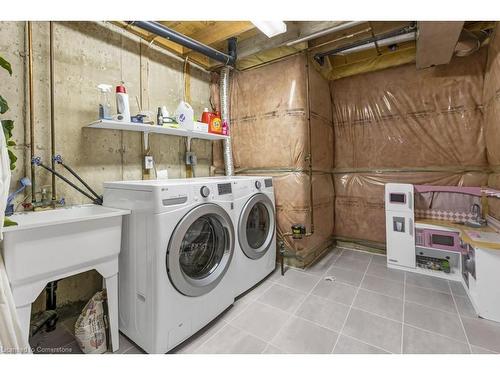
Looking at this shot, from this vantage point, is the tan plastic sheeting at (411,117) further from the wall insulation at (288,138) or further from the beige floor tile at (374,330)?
the beige floor tile at (374,330)

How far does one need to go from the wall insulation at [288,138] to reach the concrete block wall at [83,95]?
89cm

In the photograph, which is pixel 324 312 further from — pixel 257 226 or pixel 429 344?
pixel 257 226

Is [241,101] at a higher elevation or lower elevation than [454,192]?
higher

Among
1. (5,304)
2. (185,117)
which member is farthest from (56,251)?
(185,117)

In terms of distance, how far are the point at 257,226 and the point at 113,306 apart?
1.38 meters

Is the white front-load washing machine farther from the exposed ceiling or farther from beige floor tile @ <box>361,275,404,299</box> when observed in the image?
the exposed ceiling

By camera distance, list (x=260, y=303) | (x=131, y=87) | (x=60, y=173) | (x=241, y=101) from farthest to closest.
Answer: (x=241, y=101)
(x=131, y=87)
(x=260, y=303)
(x=60, y=173)

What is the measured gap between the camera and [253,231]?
2324 mm

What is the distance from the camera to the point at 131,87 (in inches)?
83.9

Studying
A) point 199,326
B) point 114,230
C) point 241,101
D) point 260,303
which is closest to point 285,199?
point 260,303

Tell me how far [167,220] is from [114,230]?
0.37 metres

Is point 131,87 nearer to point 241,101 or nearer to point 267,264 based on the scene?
point 241,101

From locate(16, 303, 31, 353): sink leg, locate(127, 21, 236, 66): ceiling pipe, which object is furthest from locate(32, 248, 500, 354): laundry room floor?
locate(127, 21, 236, 66): ceiling pipe

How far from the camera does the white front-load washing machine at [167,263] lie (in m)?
1.31
